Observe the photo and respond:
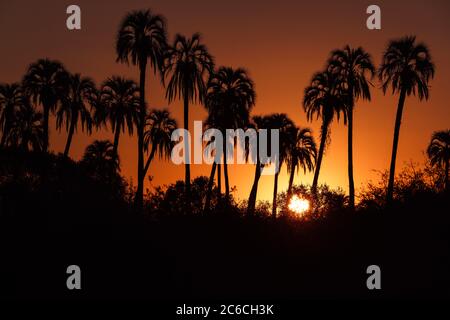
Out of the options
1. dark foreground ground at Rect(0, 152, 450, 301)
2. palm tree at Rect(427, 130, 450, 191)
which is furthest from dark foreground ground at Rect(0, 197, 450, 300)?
palm tree at Rect(427, 130, 450, 191)

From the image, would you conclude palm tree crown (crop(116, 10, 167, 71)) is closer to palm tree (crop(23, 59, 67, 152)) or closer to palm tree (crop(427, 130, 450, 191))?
palm tree (crop(23, 59, 67, 152))

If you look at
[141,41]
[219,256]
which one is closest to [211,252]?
[219,256]

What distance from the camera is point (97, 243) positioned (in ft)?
113

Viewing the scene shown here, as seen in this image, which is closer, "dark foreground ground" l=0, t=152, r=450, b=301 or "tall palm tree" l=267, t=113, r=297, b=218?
"dark foreground ground" l=0, t=152, r=450, b=301

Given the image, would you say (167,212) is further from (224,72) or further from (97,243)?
(224,72)

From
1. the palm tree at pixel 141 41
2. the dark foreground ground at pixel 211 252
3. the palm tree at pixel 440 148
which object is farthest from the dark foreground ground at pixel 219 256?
the palm tree at pixel 440 148

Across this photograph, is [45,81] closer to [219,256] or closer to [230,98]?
[230,98]

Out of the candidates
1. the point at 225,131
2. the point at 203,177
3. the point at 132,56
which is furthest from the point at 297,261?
the point at 203,177

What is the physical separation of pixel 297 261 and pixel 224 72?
34070 mm

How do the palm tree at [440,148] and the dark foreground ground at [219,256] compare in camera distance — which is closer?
the dark foreground ground at [219,256]

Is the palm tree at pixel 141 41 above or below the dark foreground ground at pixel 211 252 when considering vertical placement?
above

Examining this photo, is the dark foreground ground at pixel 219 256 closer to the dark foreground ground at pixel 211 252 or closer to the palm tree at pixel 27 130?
the dark foreground ground at pixel 211 252

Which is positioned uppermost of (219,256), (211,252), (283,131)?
(283,131)

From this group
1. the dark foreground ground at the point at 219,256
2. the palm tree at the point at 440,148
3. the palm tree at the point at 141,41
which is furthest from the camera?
the palm tree at the point at 440,148
